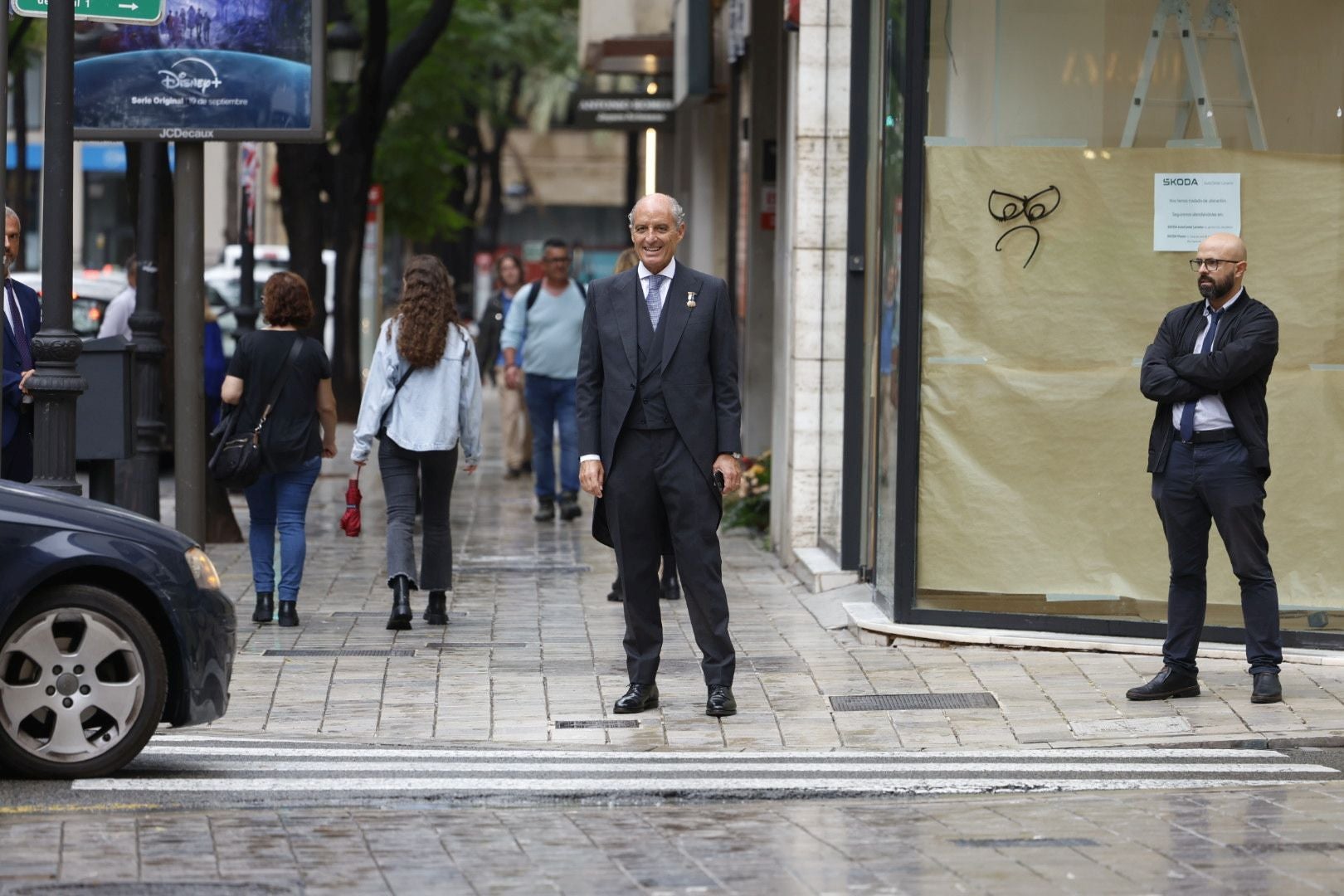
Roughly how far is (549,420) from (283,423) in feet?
17.5

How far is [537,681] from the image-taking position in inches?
376

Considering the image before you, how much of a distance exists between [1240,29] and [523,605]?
4.52 m

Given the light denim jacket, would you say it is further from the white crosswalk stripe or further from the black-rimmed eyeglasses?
the black-rimmed eyeglasses

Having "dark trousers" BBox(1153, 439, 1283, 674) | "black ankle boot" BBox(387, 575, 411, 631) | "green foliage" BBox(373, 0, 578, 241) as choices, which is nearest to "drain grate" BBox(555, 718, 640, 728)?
"dark trousers" BBox(1153, 439, 1283, 674)

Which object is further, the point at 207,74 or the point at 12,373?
the point at 207,74

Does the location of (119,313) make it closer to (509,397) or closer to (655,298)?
(509,397)

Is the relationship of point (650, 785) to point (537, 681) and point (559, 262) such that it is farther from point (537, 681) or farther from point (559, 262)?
point (559, 262)

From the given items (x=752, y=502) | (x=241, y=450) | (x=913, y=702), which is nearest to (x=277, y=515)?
(x=241, y=450)

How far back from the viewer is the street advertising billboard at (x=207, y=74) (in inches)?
453

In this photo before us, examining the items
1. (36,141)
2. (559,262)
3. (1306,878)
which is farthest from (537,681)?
(36,141)

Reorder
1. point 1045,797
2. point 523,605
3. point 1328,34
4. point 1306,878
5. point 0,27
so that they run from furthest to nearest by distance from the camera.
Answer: point 523,605 < point 1328,34 < point 0,27 < point 1045,797 < point 1306,878

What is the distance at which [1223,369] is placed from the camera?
8711mm

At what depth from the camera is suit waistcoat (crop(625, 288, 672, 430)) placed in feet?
27.9

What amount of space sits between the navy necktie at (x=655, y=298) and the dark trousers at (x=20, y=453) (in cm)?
336
